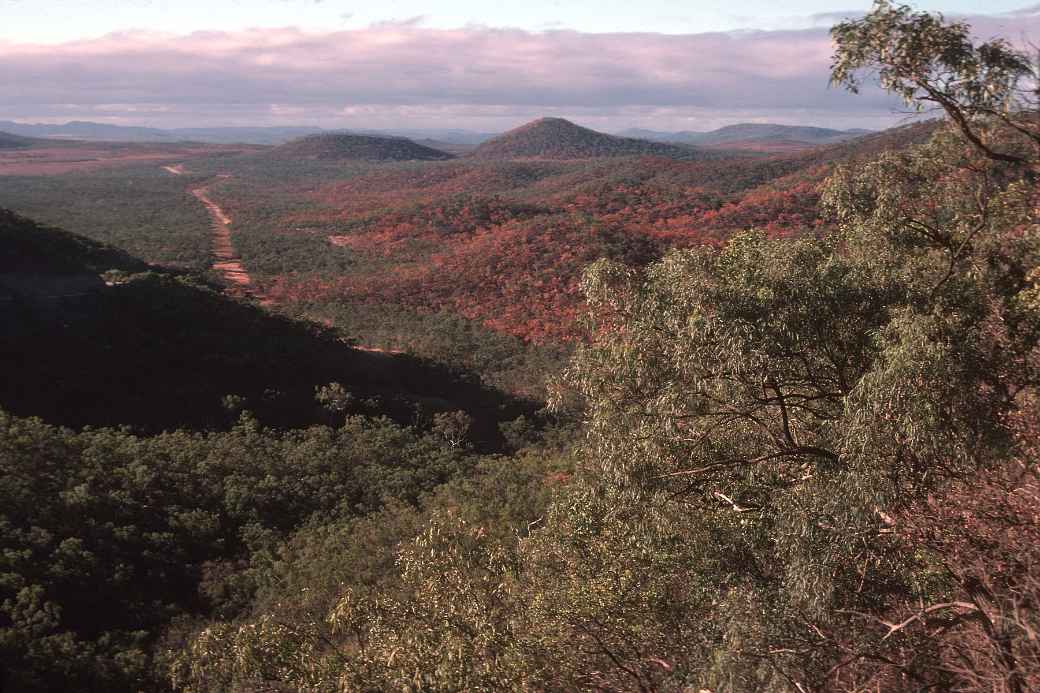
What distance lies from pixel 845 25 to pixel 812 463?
402cm

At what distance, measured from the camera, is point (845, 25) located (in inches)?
244

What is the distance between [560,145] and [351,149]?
4234 cm

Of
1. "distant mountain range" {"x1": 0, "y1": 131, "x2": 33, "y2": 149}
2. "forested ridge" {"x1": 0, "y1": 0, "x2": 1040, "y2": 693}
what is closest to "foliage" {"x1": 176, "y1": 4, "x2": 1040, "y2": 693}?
"forested ridge" {"x1": 0, "y1": 0, "x2": 1040, "y2": 693}

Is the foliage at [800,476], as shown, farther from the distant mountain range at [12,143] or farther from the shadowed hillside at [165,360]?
the distant mountain range at [12,143]

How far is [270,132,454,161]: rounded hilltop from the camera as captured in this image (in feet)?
431

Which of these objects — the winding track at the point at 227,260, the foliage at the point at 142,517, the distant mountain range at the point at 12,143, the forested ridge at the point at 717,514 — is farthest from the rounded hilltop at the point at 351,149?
the forested ridge at the point at 717,514

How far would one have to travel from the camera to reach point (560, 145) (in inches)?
5049

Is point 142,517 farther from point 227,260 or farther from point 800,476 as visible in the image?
point 227,260

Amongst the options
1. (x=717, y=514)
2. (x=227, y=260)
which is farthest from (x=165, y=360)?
(x=227, y=260)

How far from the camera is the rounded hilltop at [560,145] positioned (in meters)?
125

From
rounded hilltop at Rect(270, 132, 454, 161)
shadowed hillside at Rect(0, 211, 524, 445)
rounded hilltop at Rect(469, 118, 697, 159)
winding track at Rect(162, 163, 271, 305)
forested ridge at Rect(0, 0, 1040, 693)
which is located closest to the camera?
forested ridge at Rect(0, 0, 1040, 693)

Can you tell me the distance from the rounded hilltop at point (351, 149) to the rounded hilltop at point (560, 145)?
51.8 feet

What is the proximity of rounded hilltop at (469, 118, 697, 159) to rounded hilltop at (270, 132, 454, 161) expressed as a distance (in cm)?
1580

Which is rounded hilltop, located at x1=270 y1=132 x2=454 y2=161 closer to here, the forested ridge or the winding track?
the winding track
